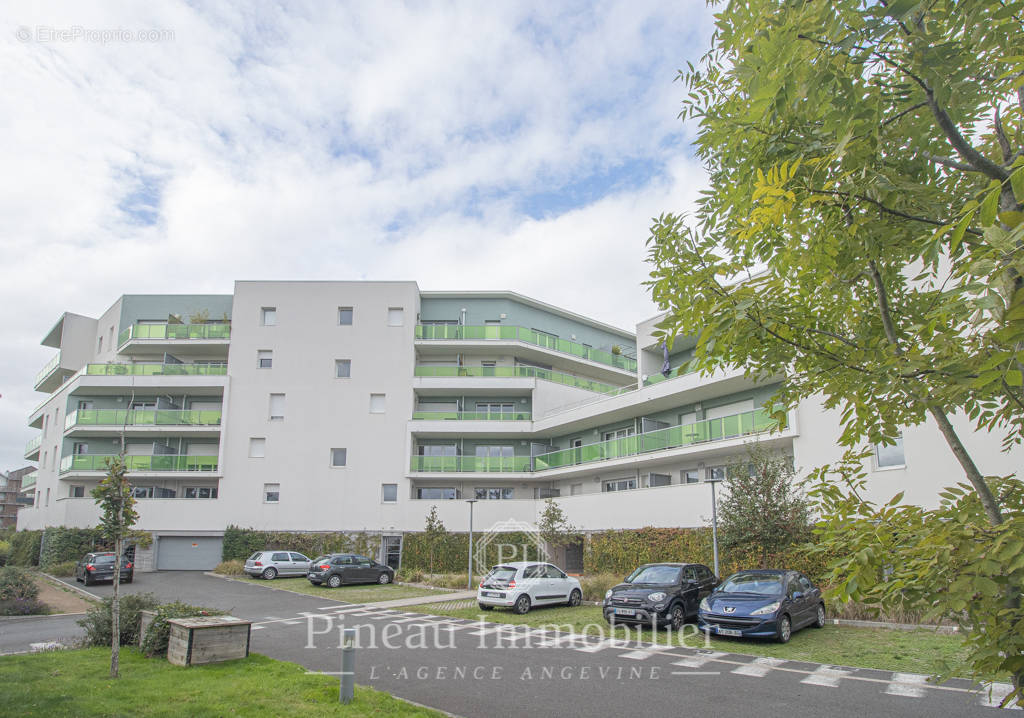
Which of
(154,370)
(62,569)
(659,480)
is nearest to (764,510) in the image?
(659,480)

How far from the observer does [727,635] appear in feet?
44.6

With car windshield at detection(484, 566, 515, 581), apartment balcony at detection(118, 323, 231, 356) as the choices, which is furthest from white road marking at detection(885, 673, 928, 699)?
apartment balcony at detection(118, 323, 231, 356)

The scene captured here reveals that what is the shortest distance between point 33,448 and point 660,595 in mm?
56834

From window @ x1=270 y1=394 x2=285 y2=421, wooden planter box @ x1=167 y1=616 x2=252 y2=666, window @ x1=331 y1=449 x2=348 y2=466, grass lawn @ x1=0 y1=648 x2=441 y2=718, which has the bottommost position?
A: grass lawn @ x1=0 y1=648 x2=441 y2=718

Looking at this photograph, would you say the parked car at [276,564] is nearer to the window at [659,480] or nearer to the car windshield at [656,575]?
the window at [659,480]

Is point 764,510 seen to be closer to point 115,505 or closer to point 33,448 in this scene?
point 115,505

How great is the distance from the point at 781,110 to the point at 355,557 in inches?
1136

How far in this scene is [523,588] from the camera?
1847 cm

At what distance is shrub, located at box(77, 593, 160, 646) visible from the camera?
37.5 ft

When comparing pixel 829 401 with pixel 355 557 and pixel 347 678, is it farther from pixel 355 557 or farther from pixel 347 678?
pixel 355 557

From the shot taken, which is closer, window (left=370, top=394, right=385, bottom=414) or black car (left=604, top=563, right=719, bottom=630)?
black car (left=604, top=563, right=719, bottom=630)

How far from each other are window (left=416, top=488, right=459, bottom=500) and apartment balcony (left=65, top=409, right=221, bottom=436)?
42.5 feet

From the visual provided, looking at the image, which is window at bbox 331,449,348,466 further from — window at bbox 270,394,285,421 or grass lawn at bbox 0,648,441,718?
grass lawn at bbox 0,648,441,718

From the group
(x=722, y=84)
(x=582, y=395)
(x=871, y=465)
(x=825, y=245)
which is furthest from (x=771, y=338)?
(x=582, y=395)
